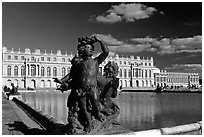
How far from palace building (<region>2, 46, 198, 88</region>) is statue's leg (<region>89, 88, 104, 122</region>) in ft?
193

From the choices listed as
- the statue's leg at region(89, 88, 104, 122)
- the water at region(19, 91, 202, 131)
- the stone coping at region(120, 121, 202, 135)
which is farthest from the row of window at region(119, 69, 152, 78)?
the statue's leg at region(89, 88, 104, 122)

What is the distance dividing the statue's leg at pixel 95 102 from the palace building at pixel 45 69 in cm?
5889

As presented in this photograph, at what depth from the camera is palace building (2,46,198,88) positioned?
61594 millimetres

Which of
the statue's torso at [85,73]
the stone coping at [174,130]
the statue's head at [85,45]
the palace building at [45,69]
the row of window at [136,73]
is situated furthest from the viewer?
the row of window at [136,73]

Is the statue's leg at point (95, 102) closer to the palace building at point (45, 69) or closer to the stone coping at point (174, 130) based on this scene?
the stone coping at point (174, 130)

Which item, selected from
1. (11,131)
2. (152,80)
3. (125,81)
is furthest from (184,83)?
(11,131)

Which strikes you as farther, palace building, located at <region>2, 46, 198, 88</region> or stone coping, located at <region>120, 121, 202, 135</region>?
palace building, located at <region>2, 46, 198, 88</region>

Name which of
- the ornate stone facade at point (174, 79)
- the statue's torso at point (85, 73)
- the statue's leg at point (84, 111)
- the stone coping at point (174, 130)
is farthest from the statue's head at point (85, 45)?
the ornate stone facade at point (174, 79)

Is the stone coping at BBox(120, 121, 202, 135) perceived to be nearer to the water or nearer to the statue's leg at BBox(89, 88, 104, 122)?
the statue's leg at BBox(89, 88, 104, 122)

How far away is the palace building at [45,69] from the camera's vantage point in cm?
6159

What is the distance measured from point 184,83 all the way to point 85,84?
281ft

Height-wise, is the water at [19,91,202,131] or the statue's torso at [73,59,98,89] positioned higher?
the statue's torso at [73,59,98,89]

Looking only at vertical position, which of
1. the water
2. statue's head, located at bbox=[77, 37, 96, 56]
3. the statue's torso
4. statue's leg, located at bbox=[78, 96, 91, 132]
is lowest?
the water

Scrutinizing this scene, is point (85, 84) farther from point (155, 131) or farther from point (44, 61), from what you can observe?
point (44, 61)
